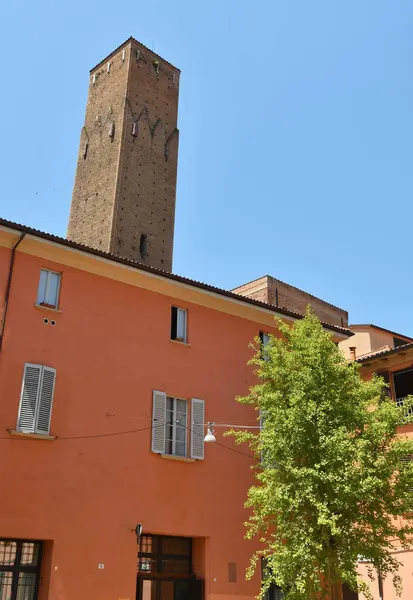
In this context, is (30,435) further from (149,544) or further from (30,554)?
(149,544)

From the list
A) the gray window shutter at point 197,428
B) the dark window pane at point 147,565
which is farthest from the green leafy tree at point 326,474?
the dark window pane at point 147,565

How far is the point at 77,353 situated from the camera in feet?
52.5

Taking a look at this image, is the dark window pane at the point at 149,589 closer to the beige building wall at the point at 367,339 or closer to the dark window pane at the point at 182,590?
the dark window pane at the point at 182,590

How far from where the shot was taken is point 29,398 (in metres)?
14.7

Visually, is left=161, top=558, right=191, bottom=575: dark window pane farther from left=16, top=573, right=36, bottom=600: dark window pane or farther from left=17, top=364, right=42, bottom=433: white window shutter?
left=17, top=364, right=42, bottom=433: white window shutter

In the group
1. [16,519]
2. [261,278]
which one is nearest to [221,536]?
[16,519]

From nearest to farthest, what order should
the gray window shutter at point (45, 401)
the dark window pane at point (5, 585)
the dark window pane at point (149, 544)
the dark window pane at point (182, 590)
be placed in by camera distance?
the dark window pane at point (5, 585) → the gray window shutter at point (45, 401) → the dark window pane at point (149, 544) → the dark window pane at point (182, 590)

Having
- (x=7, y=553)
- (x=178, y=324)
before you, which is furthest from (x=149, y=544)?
(x=178, y=324)

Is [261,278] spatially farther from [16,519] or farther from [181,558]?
[16,519]

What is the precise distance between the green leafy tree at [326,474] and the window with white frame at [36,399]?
5027 mm

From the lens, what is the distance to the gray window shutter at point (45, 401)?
48.2 feet

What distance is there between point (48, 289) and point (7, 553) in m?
6.33

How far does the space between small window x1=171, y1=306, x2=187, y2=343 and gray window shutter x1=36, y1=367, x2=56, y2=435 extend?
414 centimetres

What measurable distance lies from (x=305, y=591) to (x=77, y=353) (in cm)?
781
